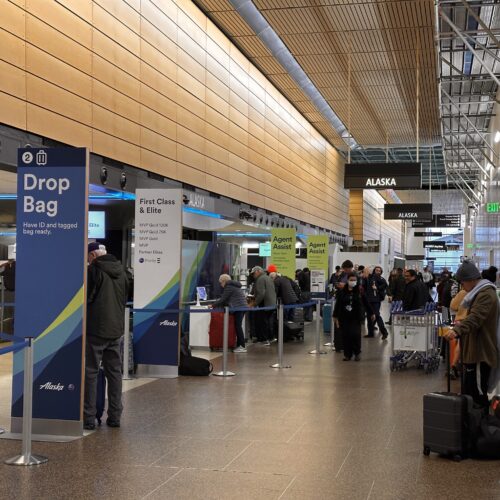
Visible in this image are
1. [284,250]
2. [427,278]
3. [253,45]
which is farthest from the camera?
[427,278]

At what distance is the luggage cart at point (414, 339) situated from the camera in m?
11.6

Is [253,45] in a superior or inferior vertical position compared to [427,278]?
superior

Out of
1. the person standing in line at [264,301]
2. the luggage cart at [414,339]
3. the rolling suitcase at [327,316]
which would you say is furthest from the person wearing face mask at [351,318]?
the rolling suitcase at [327,316]

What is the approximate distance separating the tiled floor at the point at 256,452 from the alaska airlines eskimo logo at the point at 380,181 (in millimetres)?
7375

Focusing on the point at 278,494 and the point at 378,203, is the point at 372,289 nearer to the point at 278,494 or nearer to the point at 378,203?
the point at 278,494

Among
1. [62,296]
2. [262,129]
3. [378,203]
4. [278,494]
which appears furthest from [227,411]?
[378,203]

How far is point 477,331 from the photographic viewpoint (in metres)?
6.73

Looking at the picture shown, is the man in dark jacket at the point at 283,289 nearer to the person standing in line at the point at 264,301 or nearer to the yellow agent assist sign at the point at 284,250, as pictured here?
the person standing in line at the point at 264,301

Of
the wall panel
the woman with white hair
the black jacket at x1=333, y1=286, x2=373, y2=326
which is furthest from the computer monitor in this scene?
the black jacket at x1=333, y1=286, x2=373, y2=326

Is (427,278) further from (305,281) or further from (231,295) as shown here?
(231,295)

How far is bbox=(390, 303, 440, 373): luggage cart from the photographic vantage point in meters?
11.6

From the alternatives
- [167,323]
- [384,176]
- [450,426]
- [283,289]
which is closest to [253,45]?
[384,176]

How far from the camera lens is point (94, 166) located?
35.7 feet

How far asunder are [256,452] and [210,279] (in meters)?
10.6
